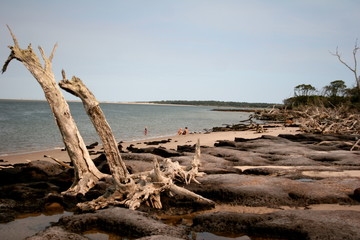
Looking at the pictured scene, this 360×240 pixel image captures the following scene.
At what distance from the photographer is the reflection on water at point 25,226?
5.89 m

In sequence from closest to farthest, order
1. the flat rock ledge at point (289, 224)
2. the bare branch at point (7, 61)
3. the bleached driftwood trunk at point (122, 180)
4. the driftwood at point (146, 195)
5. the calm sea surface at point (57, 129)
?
the flat rock ledge at point (289, 224), the driftwood at point (146, 195), the bleached driftwood trunk at point (122, 180), the bare branch at point (7, 61), the calm sea surface at point (57, 129)

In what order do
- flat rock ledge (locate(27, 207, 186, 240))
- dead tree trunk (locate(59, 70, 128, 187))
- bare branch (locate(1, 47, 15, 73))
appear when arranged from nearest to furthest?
flat rock ledge (locate(27, 207, 186, 240)) → dead tree trunk (locate(59, 70, 128, 187)) → bare branch (locate(1, 47, 15, 73))

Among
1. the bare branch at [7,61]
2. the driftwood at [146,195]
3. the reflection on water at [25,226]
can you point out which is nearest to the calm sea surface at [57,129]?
the bare branch at [7,61]

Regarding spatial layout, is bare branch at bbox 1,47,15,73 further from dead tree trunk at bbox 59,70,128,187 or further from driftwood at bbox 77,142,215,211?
driftwood at bbox 77,142,215,211

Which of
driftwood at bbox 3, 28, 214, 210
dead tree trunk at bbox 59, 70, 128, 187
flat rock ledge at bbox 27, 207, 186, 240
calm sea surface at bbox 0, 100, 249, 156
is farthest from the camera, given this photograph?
calm sea surface at bbox 0, 100, 249, 156

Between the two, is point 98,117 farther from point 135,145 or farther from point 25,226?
point 135,145

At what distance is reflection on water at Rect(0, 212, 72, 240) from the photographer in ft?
19.3

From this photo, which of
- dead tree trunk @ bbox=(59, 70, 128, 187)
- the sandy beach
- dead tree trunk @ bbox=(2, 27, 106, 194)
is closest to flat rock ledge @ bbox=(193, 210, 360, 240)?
dead tree trunk @ bbox=(59, 70, 128, 187)

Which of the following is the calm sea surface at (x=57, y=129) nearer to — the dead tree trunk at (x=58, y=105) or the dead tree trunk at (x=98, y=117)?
the dead tree trunk at (x=58, y=105)

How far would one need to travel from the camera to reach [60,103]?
868 cm

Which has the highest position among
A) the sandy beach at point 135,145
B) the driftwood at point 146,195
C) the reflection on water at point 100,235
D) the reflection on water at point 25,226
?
the driftwood at point 146,195

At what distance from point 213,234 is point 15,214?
4459 millimetres

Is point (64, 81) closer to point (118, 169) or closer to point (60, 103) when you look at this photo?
point (60, 103)

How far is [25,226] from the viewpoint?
20.9ft
